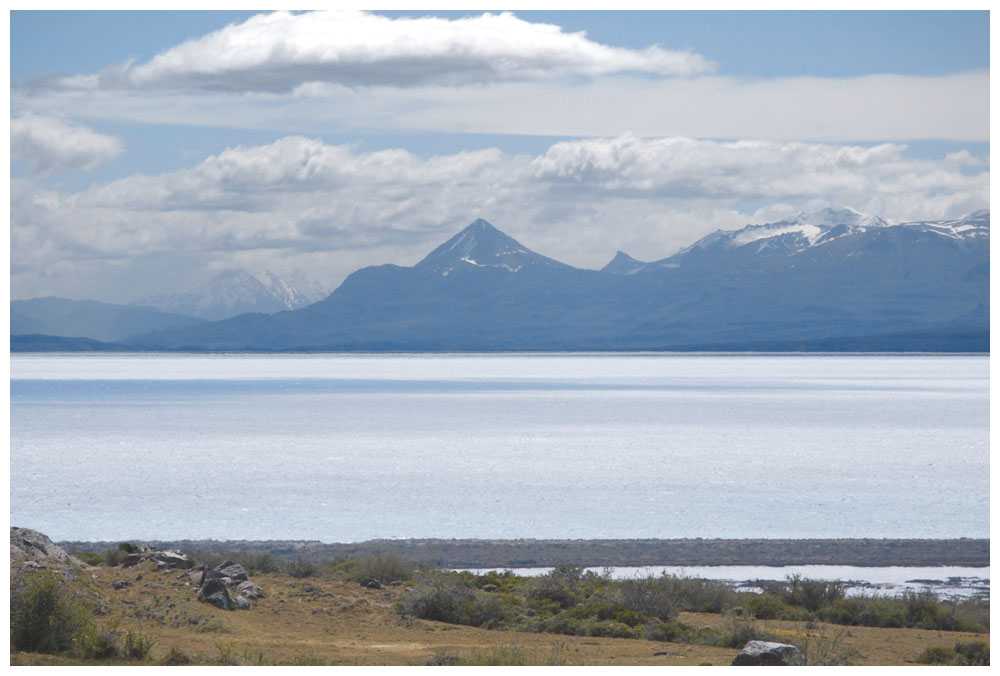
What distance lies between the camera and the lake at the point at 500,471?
93.5 ft

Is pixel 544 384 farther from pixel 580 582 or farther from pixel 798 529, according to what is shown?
pixel 580 582

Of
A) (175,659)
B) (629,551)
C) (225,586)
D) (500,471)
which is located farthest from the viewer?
(500,471)

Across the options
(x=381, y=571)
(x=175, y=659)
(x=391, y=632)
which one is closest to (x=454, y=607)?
(x=391, y=632)

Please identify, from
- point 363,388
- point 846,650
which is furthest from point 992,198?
point 363,388

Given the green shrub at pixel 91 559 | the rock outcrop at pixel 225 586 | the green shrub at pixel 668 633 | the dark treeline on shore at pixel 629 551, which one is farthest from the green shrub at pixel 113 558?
the green shrub at pixel 668 633

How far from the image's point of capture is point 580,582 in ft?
59.0

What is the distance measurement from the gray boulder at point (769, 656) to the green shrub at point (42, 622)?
7.10 metres

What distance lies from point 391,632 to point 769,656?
18.2ft

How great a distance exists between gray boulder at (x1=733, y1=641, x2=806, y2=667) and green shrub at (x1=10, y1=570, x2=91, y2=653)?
710cm

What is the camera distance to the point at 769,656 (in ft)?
37.2

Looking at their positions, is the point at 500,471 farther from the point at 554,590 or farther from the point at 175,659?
the point at 175,659

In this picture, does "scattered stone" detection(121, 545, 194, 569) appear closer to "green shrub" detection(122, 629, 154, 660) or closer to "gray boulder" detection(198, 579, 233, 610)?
"gray boulder" detection(198, 579, 233, 610)

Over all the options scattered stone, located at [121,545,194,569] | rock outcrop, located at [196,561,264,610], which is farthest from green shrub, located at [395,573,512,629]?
scattered stone, located at [121,545,194,569]

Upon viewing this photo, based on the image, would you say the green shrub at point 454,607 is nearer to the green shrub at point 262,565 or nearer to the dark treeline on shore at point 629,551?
the green shrub at point 262,565
